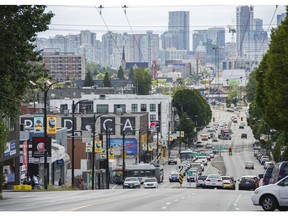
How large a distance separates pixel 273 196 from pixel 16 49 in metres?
13.9

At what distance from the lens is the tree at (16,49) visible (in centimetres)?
4128

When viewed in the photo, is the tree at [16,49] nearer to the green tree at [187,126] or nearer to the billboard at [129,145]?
the billboard at [129,145]

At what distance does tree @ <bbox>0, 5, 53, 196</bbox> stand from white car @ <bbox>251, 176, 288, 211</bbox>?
42.6 feet

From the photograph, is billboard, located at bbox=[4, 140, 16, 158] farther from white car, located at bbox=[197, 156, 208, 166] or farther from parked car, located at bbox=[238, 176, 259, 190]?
white car, located at bbox=[197, 156, 208, 166]

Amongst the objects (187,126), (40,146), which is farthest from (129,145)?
(40,146)

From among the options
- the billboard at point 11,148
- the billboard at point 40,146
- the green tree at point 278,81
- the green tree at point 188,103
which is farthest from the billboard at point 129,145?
the billboard at point 40,146

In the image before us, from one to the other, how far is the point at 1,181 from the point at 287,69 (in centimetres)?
2639

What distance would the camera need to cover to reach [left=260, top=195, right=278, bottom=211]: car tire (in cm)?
3469

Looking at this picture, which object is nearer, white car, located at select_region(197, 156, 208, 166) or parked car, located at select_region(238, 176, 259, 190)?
parked car, located at select_region(238, 176, 259, 190)

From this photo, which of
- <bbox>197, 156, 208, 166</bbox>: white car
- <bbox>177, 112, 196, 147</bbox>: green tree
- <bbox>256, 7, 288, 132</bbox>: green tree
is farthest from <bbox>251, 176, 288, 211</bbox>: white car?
<bbox>177, 112, 196, 147</bbox>: green tree

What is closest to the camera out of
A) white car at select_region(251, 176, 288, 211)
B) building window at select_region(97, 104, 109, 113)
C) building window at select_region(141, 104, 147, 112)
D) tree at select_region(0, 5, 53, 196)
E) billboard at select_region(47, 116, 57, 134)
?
white car at select_region(251, 176, 288, 211)
